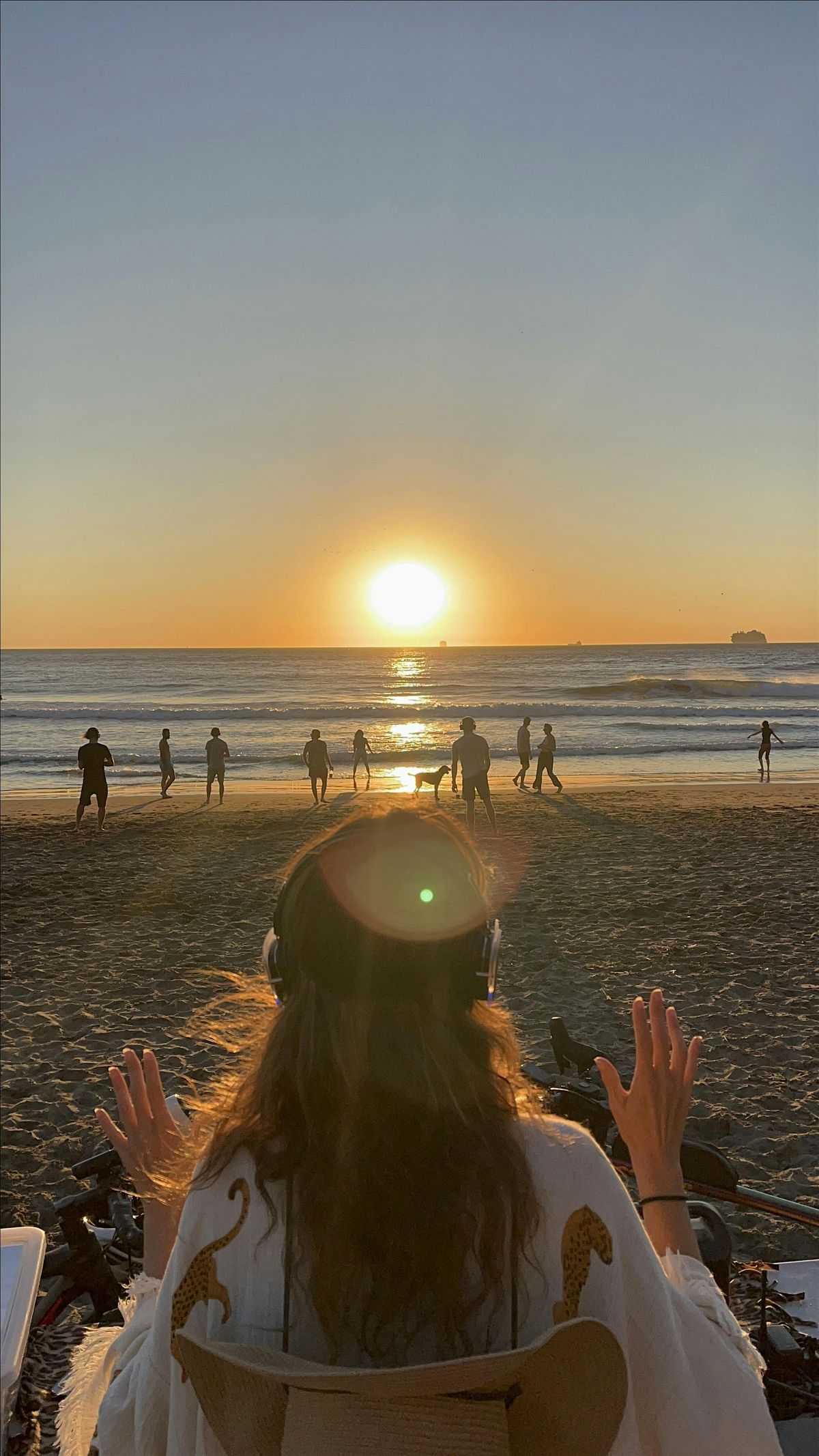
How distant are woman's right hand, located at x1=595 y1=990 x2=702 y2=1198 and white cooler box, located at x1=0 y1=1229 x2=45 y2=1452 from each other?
205 cm

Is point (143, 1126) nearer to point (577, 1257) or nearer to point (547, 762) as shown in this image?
point (577, 1257)

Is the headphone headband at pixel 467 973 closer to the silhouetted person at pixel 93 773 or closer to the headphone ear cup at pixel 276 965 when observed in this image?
the headphone ear cup at pixel 276 965

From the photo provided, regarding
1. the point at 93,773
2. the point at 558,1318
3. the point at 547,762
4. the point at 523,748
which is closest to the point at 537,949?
the point at 558,1318

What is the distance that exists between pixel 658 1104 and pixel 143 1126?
0.80 metres

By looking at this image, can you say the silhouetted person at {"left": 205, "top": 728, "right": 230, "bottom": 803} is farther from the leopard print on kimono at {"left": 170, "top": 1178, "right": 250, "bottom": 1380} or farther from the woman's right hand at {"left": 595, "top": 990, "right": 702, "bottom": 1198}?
the leopard print on kimono at {"left": 170, "top": 1178, "right": 250, "bottom": 1380}

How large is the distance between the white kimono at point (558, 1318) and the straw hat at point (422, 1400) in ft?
0.16

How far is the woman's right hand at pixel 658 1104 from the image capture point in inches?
57.2

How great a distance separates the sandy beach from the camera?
5.80 metres

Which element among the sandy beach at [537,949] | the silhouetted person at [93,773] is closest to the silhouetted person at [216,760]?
the sandy beach at [537,949]

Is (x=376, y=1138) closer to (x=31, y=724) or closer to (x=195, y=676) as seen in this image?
(x=31, y=724)

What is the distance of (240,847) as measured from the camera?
14.4 meters

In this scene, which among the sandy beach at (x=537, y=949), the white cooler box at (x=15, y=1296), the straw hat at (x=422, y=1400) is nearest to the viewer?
the straw hat at (x=422, y=1400)

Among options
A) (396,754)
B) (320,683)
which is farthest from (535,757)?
(320,683)

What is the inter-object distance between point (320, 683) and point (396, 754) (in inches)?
1442
